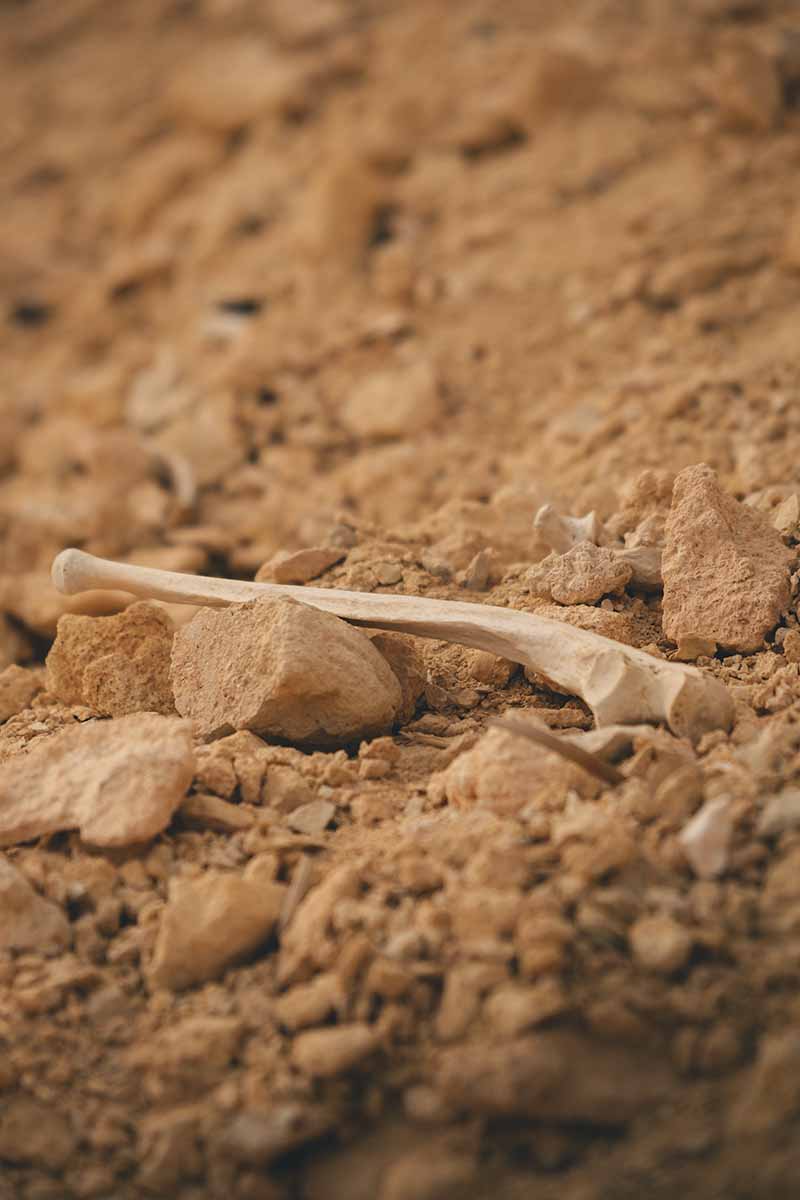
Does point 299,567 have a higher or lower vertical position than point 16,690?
higher

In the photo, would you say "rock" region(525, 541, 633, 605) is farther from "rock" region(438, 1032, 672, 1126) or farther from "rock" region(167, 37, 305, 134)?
"rock" region(167, 37, 305, 134)

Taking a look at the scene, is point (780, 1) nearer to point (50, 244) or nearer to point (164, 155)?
point (164, 155)

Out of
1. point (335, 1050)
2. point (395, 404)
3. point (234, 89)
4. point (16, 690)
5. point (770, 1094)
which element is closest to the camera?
point (770, 1094)

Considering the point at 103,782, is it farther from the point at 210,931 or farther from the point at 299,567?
the point at 299,567

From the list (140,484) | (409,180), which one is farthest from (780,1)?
(140,484)

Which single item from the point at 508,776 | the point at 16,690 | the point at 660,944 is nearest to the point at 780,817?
→ the point at 660,944

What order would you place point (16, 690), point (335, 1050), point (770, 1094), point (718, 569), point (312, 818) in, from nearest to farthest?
1. point (770, 1094)
2. point (335, 1050)
3. point (312, 818)
4. point (718, 569)
5. point (16, 690)
